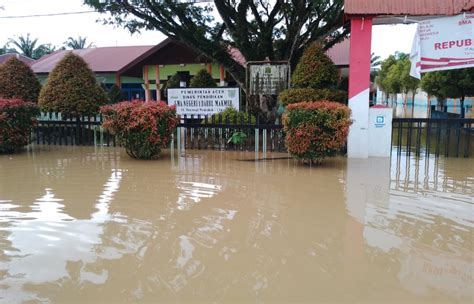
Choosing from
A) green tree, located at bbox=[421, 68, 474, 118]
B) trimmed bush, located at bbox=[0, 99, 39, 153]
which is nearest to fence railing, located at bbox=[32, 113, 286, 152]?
trimmed bush, located at bbox=[0, 99, 39, 153]

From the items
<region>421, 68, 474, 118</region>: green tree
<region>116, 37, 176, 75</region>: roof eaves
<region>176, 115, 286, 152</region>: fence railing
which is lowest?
<region>176, 115, 286, 152</region>: fence railing

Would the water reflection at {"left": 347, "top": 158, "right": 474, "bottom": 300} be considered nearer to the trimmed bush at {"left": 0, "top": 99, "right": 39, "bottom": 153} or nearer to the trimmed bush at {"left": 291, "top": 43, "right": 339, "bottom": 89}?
the trimmed bush at {"left": 291, "top": 43, "right": 339, "bottom": 89}

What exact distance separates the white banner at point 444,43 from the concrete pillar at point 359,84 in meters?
1.28

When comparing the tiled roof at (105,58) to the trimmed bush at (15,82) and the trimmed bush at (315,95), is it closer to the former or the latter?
the trimmed bush at (15,82)

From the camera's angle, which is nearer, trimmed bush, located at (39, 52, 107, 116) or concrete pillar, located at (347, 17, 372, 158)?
concrete pillar, located at (347, 17, 372, 158)

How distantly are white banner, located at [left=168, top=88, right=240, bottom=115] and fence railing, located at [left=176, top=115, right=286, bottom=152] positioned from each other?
3.17 feet

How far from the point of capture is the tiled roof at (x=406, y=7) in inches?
348

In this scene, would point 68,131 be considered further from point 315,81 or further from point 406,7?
point 406,7

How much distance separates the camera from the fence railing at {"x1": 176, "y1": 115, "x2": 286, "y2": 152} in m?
10.5

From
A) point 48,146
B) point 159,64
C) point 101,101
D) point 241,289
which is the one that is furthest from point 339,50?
point 241,289

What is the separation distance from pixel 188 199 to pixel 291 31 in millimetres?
8612

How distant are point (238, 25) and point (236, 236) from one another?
31.6 feet

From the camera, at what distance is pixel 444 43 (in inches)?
364

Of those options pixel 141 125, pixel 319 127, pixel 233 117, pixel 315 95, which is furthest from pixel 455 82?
pixel 141 125
